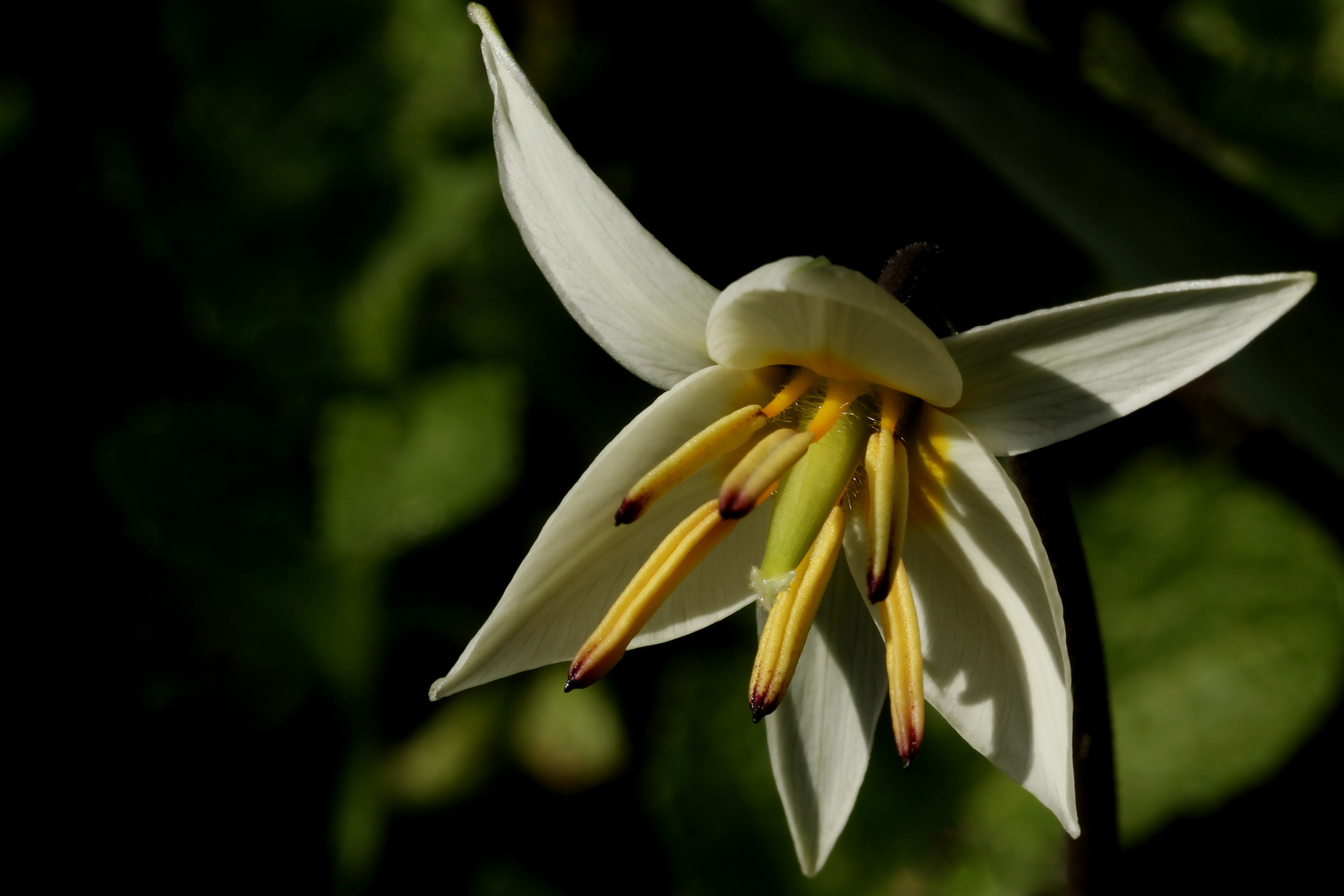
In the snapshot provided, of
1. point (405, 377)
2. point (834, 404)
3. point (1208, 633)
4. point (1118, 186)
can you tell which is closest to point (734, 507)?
point (834, 404)

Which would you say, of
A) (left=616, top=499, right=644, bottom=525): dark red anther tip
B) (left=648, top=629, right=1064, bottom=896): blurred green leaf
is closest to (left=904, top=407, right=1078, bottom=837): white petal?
(left=616, top=499, right=644, bottom=525): dark red anther tip

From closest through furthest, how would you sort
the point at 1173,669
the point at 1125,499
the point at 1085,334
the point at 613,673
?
the point at 1085,334 → the point at 1173,669 → the point at 1125,499 → the point at 613,673

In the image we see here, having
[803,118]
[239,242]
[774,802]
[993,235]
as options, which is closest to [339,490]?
[239,242]

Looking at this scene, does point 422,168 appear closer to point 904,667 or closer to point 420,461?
point 420,461

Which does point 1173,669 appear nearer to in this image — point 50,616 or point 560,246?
point 560,246

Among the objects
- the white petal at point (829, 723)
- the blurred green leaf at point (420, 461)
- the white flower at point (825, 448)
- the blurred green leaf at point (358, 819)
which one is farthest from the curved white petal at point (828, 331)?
the blurred green leaf at point (358, 819)

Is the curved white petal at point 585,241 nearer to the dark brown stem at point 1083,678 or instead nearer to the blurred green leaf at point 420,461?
Result: the dark brown stem at point 1083,678

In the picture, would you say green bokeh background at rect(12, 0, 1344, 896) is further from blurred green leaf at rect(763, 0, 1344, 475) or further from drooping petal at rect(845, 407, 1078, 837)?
drooping petal at rect(845, 407, 1078, 837)
